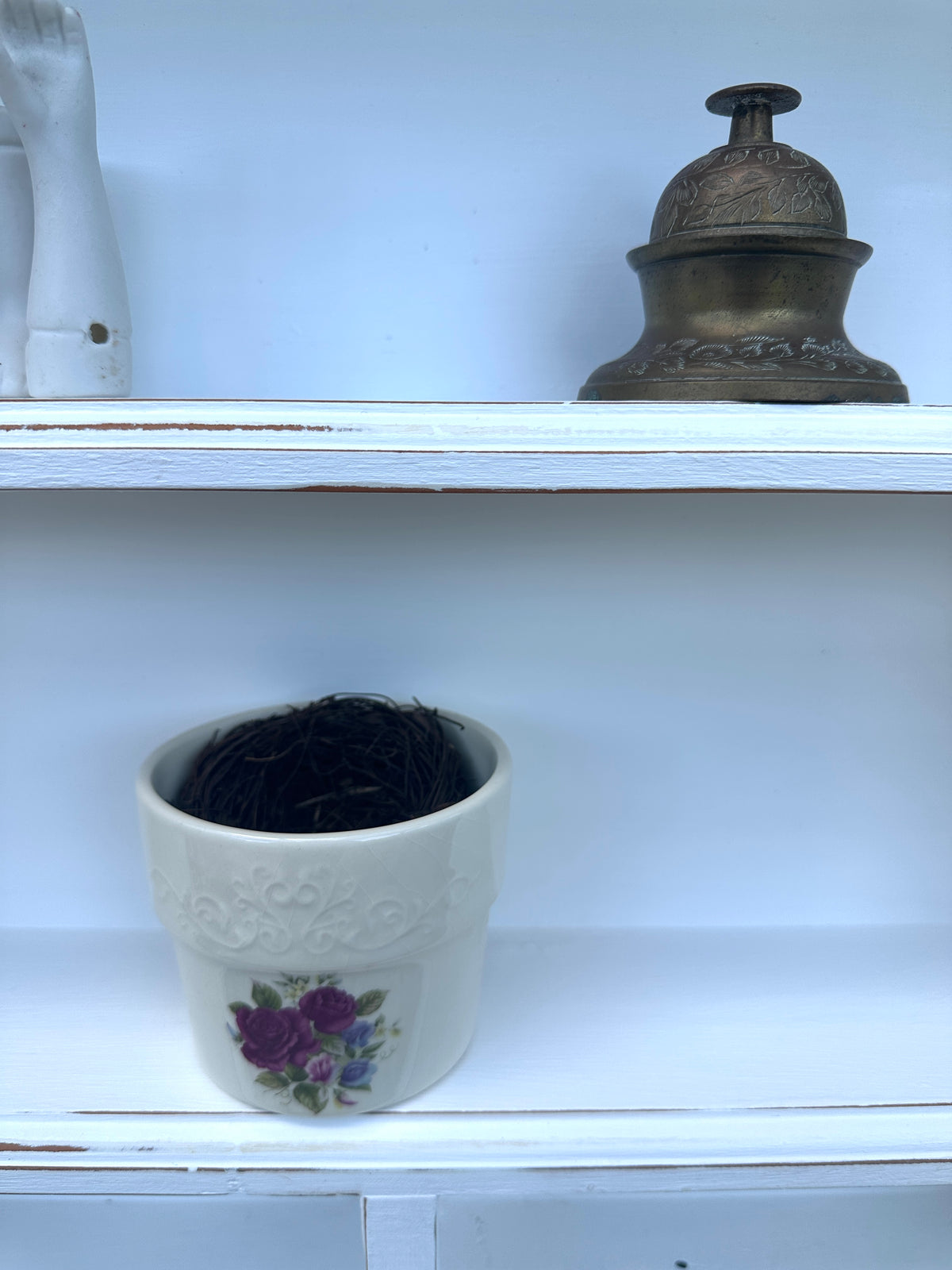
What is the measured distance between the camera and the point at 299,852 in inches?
12.1

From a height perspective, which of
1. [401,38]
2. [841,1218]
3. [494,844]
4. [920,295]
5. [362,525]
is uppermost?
[401,38]

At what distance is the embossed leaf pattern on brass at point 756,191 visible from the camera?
0.34 meters

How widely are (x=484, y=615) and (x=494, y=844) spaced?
15cm

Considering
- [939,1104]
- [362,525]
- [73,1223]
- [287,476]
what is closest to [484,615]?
[362,525]

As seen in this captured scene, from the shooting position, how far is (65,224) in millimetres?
344

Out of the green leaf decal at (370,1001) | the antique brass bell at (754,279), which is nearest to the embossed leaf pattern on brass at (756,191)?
the antique brass bell at (754,279)

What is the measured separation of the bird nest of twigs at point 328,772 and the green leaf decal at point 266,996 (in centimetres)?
8

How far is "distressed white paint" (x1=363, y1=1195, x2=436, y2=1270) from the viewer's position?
0.35m

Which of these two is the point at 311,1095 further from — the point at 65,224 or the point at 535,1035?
the point at 65,224

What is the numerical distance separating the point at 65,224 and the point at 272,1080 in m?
0.33

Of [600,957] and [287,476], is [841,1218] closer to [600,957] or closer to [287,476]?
[600,957]

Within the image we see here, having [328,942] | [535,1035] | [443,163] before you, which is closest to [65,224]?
[443,163]

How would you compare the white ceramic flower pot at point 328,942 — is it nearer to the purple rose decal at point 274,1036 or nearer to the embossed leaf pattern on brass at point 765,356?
the purple rose decal at point 274,1036

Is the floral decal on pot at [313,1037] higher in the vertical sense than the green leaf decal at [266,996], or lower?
lower
